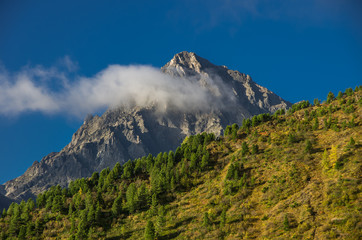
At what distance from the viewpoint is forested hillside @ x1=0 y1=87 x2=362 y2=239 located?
6356 centimetres

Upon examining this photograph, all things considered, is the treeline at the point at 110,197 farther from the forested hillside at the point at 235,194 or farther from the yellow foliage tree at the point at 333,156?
the yellow foliage tree at the point at 333,156

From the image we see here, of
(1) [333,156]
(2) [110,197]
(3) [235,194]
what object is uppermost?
(2) [110,197]

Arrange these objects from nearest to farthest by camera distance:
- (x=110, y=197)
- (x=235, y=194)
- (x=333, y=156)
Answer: (x=333, y=156) → (x=235, y=194) → (x=110, y=197)

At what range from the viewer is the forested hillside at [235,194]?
63.6m

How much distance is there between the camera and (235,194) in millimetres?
84250

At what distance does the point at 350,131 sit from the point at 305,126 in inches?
902

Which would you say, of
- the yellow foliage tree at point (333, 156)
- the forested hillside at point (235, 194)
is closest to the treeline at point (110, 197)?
the forested hillside at point (235, 194)

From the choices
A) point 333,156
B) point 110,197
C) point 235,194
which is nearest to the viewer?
point 333,156

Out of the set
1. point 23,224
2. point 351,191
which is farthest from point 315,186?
point 23,224

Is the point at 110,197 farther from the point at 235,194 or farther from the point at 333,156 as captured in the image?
the point at 333,156

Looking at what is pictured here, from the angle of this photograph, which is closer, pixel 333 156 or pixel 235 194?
pixel 333 156

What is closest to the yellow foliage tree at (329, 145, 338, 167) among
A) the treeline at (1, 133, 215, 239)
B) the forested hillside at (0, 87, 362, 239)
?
the forested hillside at (0, 87, 362, 239)

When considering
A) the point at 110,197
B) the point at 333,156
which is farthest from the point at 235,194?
the point at 110,197

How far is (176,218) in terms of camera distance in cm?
8300
